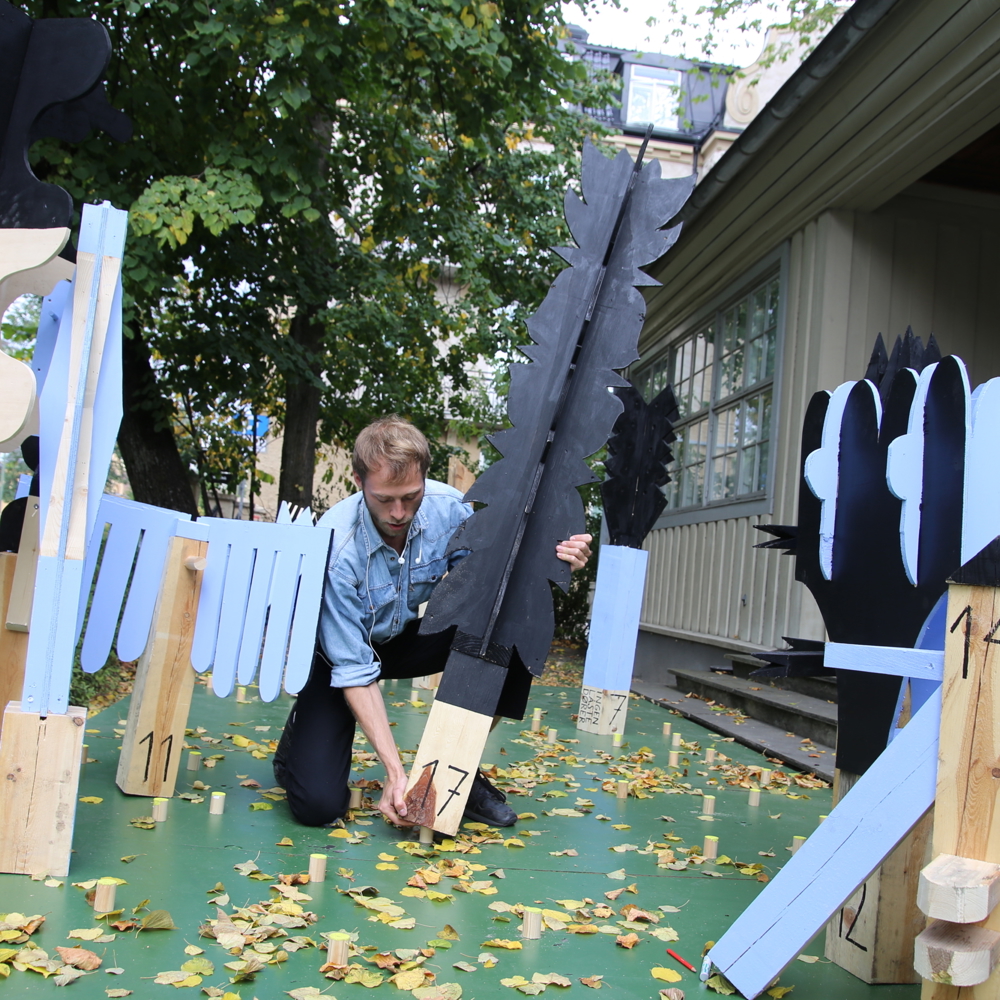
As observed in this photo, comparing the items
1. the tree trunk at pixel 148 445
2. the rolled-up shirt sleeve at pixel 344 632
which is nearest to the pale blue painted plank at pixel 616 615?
the rolled-up shirt sleeve at pixel 344 632

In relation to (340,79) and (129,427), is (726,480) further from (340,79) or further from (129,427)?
(129,427)

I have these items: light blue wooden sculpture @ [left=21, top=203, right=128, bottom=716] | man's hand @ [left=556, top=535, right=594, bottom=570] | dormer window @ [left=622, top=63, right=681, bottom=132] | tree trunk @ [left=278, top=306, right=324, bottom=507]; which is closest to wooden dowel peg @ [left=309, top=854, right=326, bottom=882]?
light blue wooden sculpture @ [left=21, top=203, right=128, bottom=716]

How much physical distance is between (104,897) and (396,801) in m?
0.96

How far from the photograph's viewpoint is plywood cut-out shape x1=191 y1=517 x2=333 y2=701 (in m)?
3.27

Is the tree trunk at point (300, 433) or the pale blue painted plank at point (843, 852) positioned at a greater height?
the tree trunk at point (300, 433)

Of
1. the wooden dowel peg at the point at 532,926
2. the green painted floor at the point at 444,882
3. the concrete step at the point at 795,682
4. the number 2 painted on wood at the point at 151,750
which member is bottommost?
the green painted floor at the point at 444,882

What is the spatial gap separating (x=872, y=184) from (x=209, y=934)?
20.8 ft

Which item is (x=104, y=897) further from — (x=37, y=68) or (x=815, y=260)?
(x=815, y=260)

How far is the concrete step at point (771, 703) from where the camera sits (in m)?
5.66

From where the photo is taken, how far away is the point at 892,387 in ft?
7.20

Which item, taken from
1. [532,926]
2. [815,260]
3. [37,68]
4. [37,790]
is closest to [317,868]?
[532,926]

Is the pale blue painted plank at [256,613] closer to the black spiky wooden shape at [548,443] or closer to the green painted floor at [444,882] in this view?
the green painted floor at [444,882]

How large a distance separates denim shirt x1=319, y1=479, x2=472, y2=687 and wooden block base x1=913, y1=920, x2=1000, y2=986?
194 centimetres

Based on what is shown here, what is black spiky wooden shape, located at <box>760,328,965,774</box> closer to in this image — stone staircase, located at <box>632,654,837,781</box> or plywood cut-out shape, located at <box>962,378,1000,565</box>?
plywood cut-out shape, located at <box>962,378,1000,565</box>
